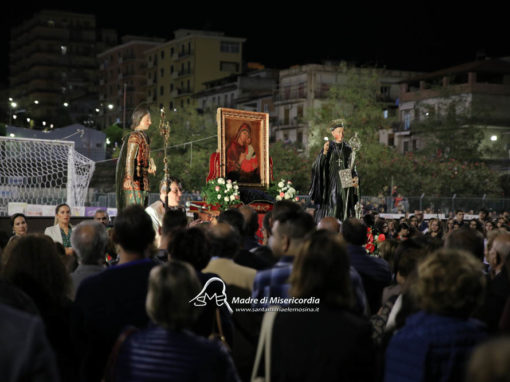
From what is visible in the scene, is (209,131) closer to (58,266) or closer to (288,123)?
(288,123)

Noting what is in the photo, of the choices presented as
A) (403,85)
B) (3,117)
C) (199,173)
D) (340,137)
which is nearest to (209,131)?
(199,173)

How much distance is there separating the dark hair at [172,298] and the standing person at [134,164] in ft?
25.9

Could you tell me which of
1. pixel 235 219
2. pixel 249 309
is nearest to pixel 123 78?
pixel 235 219

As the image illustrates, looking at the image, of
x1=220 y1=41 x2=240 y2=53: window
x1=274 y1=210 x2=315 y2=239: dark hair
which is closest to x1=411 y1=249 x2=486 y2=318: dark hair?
x1=274 y1=210 x2=315 y2=239: dark hair

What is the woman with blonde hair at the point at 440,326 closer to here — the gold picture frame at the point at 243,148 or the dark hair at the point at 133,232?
the dark hair at the point at 133,232

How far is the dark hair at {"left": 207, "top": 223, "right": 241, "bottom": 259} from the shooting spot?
5832 mm

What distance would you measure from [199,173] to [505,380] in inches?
2085

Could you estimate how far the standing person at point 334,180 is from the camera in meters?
14.2

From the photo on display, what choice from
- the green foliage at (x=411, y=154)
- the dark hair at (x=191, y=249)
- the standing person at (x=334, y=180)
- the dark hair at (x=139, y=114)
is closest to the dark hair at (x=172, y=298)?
the dark hair at (x=191, y=249)

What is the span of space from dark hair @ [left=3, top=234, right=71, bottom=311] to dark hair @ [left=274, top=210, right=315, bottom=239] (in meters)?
1.51

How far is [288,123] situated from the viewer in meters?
77.3

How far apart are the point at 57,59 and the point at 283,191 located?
12901 centimetres

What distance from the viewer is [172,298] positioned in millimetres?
3770

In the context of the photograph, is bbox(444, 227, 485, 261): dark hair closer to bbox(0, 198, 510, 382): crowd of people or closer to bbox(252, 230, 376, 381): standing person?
bbox(0, 198, 510, 382): crowd of people
